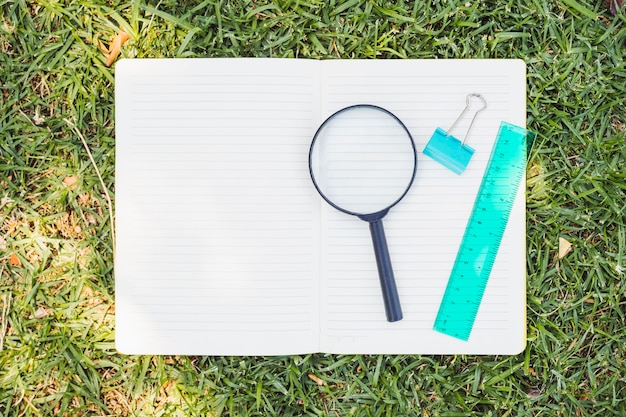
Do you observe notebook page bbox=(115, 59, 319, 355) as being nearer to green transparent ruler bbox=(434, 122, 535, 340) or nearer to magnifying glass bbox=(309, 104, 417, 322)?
magnifying glass bbox=(309, 104, 417, 322)

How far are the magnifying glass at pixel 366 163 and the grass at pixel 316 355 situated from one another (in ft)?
0.87

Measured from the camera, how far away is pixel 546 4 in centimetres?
219

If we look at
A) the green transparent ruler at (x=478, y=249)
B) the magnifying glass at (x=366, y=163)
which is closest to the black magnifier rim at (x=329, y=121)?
the magnifying glass at (x=366, y=163)

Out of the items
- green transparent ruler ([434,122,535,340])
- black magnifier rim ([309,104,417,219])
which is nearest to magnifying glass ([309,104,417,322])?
black magnifier rim ([309,104,417,219])

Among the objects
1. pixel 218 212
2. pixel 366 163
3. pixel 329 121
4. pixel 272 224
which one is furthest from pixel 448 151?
pixel 218 212

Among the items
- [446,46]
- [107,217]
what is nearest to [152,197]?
[107,217]

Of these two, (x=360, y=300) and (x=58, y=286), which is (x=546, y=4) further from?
(x=58, y=286)

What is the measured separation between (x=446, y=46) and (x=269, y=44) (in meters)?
0.58

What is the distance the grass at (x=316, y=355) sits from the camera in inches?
85.4

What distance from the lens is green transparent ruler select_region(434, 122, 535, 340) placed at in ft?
6.88

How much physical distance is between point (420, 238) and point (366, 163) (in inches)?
11.6

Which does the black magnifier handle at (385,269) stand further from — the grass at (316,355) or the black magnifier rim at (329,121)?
the grass at (316,355)

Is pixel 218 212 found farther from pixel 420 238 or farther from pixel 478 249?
pixel 478 249

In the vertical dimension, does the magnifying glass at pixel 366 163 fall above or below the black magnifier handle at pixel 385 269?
above
